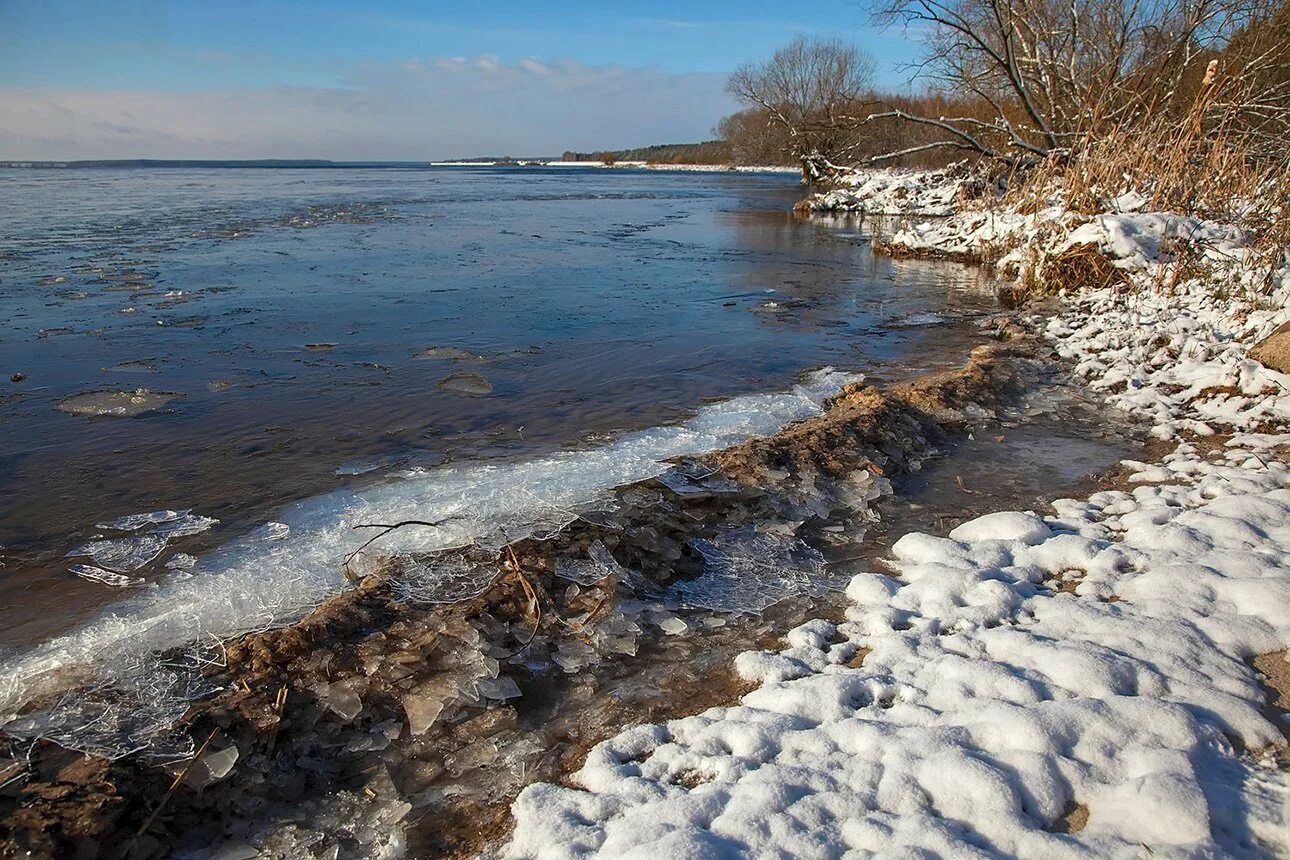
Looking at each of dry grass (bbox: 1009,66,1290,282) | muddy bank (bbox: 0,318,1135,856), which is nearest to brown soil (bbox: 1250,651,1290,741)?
muddy bank (bbox: 0,318,1135,856)

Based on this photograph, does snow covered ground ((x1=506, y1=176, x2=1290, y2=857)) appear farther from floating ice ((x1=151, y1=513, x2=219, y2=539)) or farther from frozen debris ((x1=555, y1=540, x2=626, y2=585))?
floating ice ((x1=151, y1=513, x2=219, y2=539))

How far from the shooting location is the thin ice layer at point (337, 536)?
8.44ft

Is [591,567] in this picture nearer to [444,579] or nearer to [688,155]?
[444,579]

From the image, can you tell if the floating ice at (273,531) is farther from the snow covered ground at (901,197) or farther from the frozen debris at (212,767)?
the snow covered ground at (901,197)

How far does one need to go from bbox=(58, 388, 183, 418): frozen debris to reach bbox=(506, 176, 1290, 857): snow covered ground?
4.54 meters

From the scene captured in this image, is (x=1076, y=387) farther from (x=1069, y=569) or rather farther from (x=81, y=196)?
(x=81, y=196)

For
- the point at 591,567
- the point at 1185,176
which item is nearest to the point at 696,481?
the point at 591,567

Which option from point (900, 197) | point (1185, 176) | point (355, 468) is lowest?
point (355, 468)

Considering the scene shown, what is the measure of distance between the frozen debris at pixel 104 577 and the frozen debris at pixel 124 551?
3 cm

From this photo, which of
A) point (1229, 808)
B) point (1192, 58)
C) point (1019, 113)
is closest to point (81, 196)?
point (1019, 113)

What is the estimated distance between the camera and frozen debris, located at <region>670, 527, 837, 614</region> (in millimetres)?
2848

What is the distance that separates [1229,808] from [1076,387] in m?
4.33

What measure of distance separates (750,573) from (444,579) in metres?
1.19

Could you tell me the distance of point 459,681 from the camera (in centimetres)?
232
